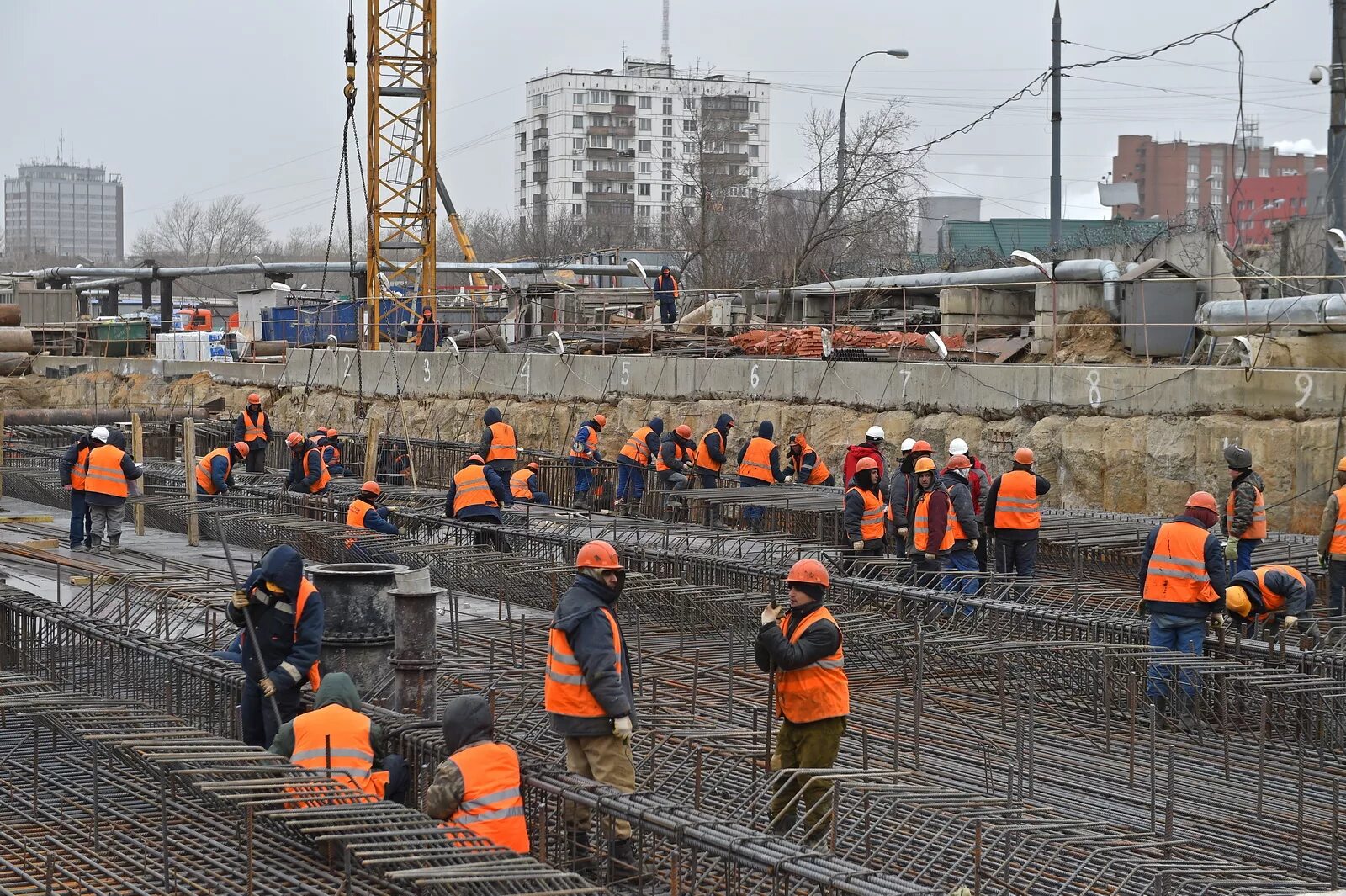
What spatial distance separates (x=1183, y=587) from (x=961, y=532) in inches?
134

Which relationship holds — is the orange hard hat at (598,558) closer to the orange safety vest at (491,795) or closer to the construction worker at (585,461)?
the orange safety vest at (491,795)

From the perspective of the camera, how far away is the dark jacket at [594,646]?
7.19m

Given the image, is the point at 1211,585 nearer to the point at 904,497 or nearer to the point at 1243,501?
the point at 1243,501

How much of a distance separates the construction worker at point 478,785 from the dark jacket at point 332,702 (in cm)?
111

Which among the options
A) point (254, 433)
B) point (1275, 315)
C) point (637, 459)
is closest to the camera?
point (1275, 315)

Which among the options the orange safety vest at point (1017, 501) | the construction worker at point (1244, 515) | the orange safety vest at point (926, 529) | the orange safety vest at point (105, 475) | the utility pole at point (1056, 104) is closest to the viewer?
the construction worker at point (1244, 515)

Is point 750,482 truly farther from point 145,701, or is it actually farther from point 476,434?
point 476,434

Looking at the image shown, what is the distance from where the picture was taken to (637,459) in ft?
70.1

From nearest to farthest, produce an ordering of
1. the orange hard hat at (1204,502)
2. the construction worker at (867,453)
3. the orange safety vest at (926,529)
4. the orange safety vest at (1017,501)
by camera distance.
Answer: the orange hard hat at (1204,502)
the orange safety vest at (926,529)
the orange safety vest at (1017,501)
the construction worker at (867,453)

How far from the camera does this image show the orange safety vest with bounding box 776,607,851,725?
744 centimetres

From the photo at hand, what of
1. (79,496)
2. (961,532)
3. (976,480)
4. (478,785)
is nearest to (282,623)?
(478,785)

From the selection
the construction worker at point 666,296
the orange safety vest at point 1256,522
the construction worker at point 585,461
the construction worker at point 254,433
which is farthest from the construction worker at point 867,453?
the construction worker at point 666,296

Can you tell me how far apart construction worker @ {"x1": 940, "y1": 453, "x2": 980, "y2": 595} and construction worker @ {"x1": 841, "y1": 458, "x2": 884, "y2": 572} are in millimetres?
821

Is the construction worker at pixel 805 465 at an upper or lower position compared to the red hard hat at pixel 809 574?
lower
